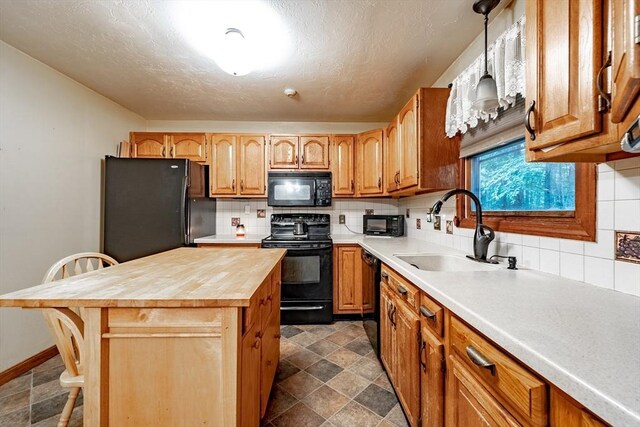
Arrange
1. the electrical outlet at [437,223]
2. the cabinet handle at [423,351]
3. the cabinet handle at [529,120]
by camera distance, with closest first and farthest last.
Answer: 1. the cabinet handle at [529,120]
2. the cabinet handle at [423,351]
3. the electrical outlet at [437,223]

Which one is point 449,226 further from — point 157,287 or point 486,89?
point 157,287

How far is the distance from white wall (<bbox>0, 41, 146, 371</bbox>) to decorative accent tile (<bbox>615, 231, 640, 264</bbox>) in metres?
3.50

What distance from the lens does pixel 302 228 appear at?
3.02 metres

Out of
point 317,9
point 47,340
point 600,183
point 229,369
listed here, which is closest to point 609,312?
point 600,183

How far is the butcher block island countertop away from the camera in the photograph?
85cm

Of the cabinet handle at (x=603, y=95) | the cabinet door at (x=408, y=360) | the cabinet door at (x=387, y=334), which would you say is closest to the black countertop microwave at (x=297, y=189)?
the cabinet door at (x=387, y=334)

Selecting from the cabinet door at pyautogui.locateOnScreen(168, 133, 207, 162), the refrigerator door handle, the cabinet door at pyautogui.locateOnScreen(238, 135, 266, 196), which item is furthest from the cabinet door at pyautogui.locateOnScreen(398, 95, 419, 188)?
the cabinet door at pyautogui.locateOnScreen(168, 133, 207, 162)

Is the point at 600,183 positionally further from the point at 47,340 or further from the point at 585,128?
the point at 47,340

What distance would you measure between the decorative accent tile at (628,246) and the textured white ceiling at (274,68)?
1398 millimetres

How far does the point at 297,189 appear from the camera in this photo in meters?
2.97

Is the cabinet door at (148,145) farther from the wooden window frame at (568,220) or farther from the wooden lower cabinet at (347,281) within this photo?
the wooden window frame at (568,220)

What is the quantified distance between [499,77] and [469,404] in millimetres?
1486

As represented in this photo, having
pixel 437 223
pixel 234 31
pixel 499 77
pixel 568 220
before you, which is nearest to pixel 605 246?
pixel 568 220

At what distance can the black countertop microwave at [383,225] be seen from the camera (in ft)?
9.38
